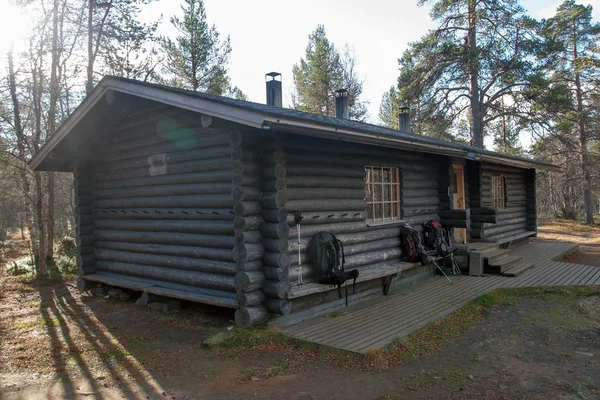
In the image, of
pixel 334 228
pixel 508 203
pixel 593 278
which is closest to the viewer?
pixel 334 228

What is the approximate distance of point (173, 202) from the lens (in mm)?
7375

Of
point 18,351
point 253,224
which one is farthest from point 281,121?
point 18,351

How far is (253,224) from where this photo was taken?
6094 mm

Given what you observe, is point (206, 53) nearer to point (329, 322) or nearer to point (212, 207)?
point (212, 207)

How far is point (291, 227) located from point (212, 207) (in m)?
1.34

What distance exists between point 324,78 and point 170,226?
66.8ft

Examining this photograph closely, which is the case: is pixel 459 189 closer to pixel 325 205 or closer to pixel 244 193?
pixel 325 205

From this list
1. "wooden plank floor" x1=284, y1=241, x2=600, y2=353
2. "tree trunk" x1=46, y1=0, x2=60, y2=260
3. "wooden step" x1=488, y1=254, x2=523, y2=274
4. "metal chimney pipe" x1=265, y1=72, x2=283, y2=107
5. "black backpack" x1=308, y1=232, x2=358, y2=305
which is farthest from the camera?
"tree trunk" x1=46, y1=0, x2=60, y2=260

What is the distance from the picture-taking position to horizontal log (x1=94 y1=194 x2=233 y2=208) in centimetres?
655

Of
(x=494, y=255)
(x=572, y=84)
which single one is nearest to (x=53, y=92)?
(x=494, y=255)

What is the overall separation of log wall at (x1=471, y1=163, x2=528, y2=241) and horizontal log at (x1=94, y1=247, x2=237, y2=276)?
8.12 meters

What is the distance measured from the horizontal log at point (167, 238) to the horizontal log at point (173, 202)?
1.65ft

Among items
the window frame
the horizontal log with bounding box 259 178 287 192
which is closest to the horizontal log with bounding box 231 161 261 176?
the horizontal log with bounding box 259 178 287 192

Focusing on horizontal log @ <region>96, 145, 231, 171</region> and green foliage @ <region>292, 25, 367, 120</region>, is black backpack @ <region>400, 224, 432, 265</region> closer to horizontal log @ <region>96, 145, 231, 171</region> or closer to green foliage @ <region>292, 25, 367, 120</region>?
horizontal log @ <region>96, 145, 231, 171</region>
